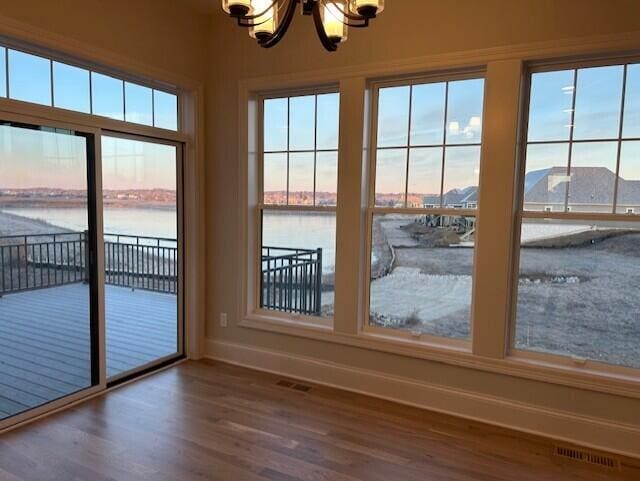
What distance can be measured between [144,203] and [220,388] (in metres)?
1.70

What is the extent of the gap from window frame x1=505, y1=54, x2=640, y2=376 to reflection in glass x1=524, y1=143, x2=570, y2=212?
25mm

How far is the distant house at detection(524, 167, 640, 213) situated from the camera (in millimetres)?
2727

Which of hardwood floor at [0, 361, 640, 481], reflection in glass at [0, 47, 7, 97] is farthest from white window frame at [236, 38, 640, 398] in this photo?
reflection in glass at [0, 47, 7, 97]

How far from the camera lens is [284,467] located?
2434 mm

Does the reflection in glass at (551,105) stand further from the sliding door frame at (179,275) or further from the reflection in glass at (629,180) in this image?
the sliding door frame at (179,275)

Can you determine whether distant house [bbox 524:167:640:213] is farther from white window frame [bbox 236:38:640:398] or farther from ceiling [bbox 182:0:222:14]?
ceiling [bbox 182:0:222:14]

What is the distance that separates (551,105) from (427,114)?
2.71ft

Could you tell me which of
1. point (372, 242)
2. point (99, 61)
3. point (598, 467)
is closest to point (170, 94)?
point (99, 61)

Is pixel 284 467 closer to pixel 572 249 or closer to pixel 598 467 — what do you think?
pixel 598 467

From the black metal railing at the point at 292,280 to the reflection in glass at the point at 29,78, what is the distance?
80.6 inches

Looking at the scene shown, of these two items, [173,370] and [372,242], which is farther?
[173,370]

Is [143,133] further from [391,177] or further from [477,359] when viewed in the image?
[477,359]

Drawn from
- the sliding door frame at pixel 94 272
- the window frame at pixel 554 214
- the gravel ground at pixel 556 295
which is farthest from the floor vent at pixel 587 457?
the sliding door frame at pixel 94 272

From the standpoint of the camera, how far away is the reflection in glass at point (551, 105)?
2840 mm
